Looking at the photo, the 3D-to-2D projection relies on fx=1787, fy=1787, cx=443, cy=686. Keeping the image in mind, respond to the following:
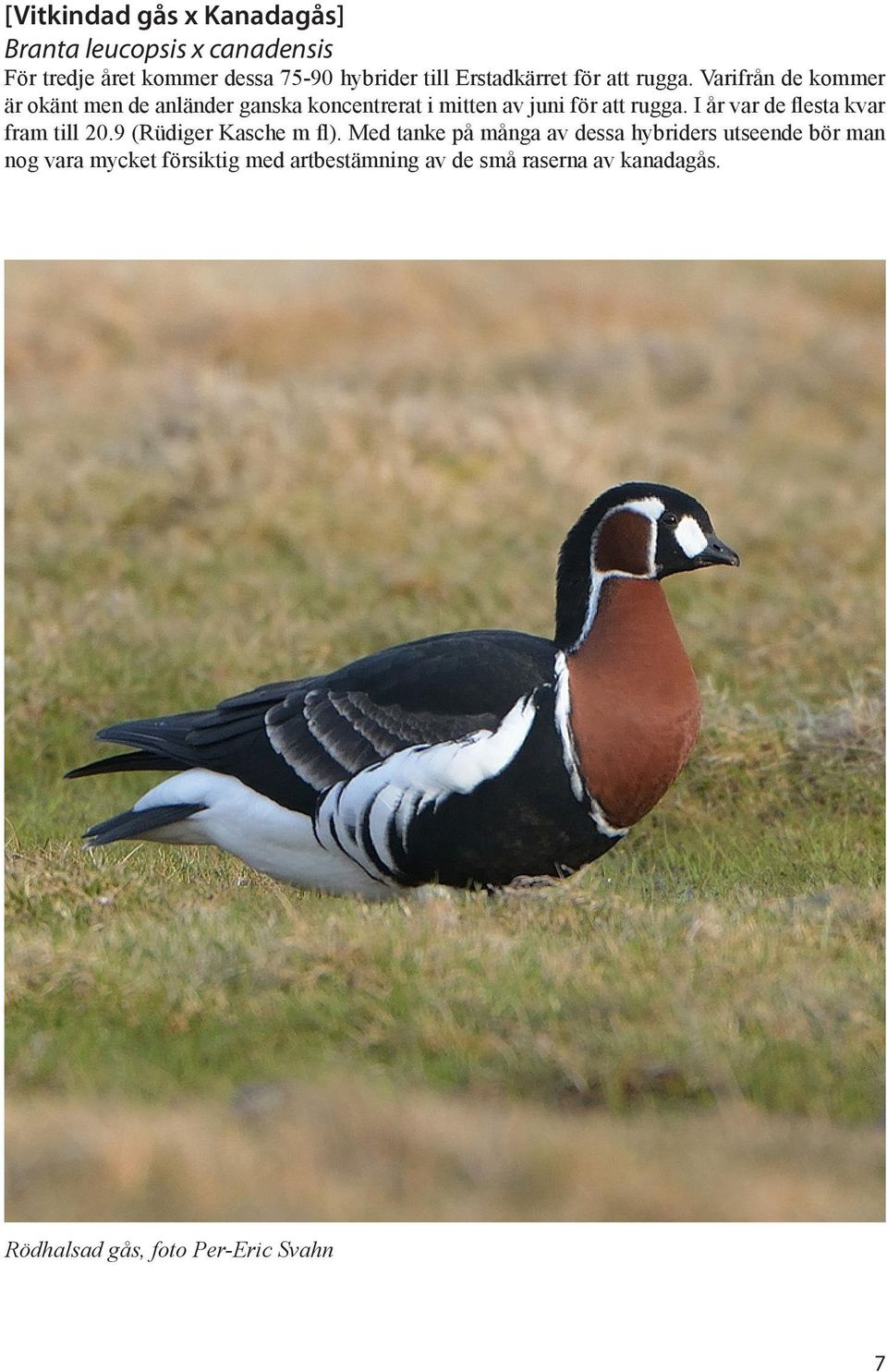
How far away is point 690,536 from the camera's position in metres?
6.66

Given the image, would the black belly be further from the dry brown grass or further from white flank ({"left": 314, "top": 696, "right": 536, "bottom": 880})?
→ the dry brown grass

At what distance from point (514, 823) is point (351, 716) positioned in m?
0.77

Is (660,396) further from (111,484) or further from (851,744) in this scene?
(851,744)

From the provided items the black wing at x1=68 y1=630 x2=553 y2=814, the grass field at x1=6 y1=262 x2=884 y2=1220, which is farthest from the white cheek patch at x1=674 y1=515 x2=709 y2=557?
the grass field at x1=6 y1=262 x2=884 y2=1220

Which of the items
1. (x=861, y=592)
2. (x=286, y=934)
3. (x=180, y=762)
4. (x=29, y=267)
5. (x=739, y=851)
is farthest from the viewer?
(x=29, y=267)

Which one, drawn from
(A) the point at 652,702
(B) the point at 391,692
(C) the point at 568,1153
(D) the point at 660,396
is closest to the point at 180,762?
(B) the point at 391,692

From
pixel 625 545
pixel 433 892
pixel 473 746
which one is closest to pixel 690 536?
pixel 625 545

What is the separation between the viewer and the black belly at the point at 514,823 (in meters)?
6.08

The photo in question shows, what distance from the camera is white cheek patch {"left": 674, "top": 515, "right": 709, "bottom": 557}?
6641 mm

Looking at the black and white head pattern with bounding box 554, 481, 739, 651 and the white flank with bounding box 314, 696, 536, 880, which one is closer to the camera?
the white flank with bounding box 314, 696, 536, 880

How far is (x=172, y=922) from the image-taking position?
236 inches

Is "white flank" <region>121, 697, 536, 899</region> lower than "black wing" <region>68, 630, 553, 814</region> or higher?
lower

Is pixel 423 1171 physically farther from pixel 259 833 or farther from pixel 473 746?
pixel 259 833

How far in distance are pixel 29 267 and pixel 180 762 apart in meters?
16.0
